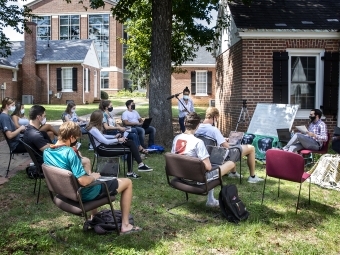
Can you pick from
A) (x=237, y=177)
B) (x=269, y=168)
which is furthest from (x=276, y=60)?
(x=269, y=168)

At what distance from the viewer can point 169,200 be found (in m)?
6.11

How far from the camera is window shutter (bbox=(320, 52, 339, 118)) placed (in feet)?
38.3

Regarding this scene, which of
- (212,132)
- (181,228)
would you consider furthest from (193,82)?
(181,228)

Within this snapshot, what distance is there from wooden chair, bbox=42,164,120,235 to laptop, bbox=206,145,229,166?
2048 mm

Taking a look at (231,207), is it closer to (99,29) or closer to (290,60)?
(290,60)

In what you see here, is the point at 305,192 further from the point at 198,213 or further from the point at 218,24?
the point at 218,24

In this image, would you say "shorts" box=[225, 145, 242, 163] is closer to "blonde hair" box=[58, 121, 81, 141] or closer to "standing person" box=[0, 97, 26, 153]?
"blonde hair" box=[58, 121, 81, 141]

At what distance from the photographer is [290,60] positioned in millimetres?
11859

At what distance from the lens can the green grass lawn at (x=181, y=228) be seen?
4.23 meters

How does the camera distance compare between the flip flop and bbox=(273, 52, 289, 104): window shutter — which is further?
bbox=(273, 52, 289, 104): window shutter

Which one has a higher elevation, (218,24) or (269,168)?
(218,24)

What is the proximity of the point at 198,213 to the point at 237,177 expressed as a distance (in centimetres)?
222

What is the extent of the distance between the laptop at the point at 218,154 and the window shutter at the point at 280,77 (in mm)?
6326

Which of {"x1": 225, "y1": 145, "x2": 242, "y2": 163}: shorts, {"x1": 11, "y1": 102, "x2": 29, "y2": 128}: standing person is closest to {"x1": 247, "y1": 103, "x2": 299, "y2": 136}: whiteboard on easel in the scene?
{"x1": 225, "y1": 145, "x2": 242, "y2": 163}: shorts
